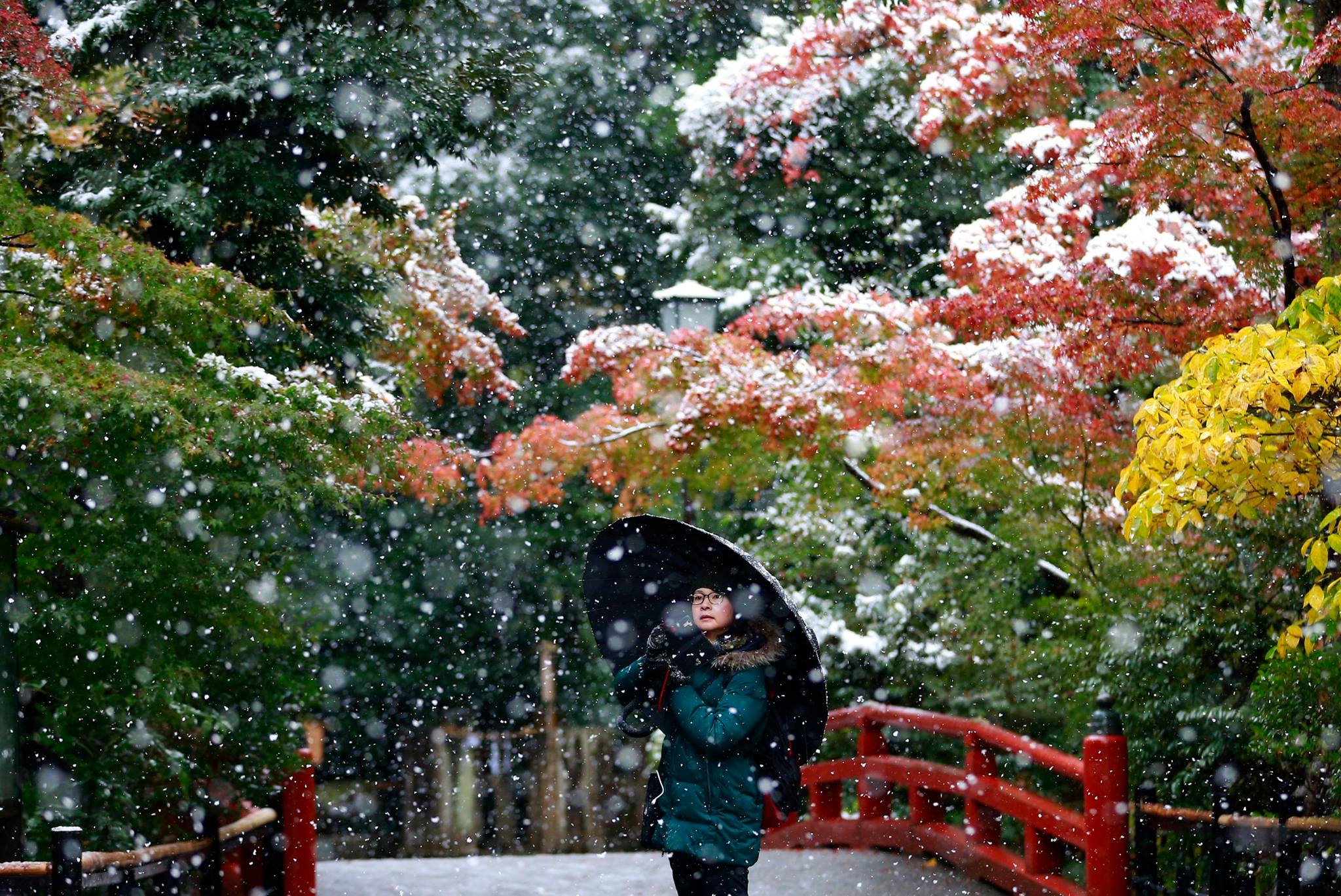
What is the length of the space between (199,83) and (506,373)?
454 inches

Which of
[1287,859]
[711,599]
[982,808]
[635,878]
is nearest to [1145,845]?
[1287,859]

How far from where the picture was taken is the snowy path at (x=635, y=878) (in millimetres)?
8141

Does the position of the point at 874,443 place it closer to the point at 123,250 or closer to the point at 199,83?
the point at 199,83

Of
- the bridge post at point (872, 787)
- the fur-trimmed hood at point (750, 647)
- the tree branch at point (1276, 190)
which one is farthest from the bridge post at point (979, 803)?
the fur-trimmed hood at point (750, 647)

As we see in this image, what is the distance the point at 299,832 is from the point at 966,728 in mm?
3783

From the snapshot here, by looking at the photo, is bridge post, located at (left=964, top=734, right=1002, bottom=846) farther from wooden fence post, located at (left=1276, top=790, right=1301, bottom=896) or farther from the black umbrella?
the black umbrella

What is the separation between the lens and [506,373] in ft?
66.1

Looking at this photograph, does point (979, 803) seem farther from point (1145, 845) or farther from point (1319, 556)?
point (1319, 556)

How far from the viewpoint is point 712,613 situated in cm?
464

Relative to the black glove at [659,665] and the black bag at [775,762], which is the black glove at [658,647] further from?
the black bag at [775,762]

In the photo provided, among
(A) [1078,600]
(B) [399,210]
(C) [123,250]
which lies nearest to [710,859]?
(C) [123,250]

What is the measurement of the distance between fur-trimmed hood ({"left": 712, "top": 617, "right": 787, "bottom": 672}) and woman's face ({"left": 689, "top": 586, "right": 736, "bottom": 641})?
4cm

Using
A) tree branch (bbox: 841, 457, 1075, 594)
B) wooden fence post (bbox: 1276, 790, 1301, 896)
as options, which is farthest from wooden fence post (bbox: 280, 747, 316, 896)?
wooden fence post (bbox: 1276, 790, 1301, 896)

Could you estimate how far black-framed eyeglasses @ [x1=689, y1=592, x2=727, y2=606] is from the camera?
4.65 meters
